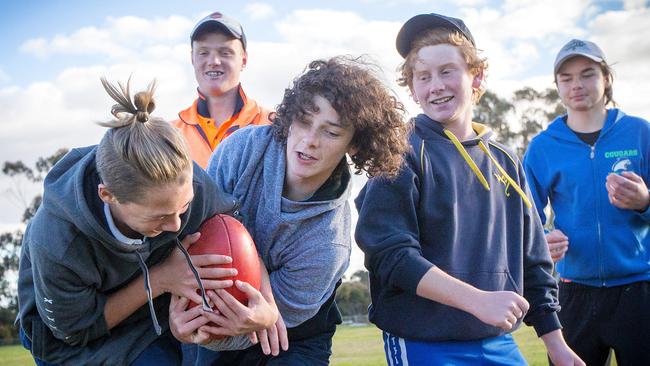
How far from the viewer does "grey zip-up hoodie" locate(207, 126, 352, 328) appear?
3.94 metres

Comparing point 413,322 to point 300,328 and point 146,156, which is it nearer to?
point 300,328

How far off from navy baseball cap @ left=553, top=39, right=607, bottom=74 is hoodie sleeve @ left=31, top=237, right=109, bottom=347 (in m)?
3.94

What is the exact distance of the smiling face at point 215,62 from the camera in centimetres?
602

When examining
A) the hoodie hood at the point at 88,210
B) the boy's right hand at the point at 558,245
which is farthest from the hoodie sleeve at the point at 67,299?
the boy's right hand at the point at 558,245

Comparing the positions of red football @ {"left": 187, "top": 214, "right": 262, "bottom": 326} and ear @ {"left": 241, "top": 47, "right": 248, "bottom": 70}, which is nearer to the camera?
red football @ {"left": 187, "top": 214, "right": 262, "bottom": 326}

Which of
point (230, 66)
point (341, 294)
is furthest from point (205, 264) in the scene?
point (341, 294)

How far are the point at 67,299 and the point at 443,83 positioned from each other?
7.42 ft

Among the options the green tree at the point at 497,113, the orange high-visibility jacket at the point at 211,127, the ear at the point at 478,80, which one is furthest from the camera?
the green tree at the point at 497,113

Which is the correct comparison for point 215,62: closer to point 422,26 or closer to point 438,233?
point 422,26

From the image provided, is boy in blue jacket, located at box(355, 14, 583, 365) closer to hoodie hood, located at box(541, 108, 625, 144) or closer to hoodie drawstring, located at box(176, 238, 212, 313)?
hoodie drawstring, located at box(176, 238, 212, 313)

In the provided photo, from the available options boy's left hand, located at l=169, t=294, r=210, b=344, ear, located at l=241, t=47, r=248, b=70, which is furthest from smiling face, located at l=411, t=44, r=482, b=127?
ear, located at l=241, t=47, r=248, b=70

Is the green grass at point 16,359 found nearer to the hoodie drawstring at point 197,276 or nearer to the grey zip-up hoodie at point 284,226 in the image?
the grey zip-up hoodie at point 284,226

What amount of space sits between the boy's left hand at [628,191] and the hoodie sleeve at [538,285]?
107 cm

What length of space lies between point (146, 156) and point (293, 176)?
1009mm
